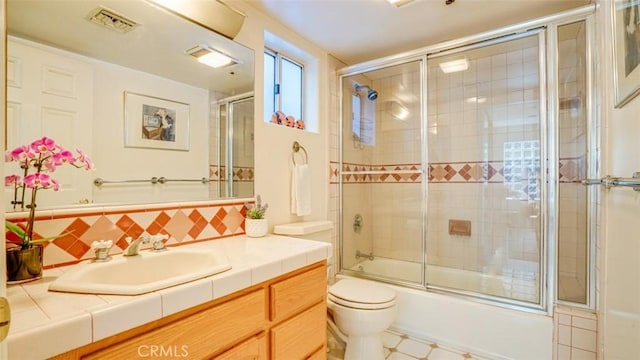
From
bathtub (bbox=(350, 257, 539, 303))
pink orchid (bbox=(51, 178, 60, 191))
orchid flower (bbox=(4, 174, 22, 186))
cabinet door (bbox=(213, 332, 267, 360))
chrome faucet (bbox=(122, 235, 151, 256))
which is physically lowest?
bathtub (bbox=(350, 257, 539, 303))

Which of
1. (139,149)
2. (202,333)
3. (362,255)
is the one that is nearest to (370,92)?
(362,255)

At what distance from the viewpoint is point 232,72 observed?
167 cm

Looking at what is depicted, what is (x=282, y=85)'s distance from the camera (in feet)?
7.41

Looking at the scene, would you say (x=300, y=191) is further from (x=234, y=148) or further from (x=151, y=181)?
(x=151, y=181)

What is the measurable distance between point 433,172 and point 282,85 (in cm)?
155

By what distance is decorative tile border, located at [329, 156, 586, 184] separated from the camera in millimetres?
2406

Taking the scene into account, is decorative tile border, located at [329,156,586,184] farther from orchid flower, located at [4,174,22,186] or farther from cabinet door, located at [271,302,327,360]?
orchid flower, located at [4,174,22,186]

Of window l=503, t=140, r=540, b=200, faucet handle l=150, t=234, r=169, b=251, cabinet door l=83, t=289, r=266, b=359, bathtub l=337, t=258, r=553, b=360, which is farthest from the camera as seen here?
window l=503, t=140, r=540, b=200

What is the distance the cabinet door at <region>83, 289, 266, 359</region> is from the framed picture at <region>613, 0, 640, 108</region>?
146cm

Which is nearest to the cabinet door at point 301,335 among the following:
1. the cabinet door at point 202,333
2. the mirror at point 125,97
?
the cabinet door at point 202,333

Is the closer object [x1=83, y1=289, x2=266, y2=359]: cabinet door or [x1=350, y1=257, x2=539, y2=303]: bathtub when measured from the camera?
[x1=83, y1=289, x2=266, y2=359]: cabinet door

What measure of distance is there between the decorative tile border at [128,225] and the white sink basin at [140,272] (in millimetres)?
84

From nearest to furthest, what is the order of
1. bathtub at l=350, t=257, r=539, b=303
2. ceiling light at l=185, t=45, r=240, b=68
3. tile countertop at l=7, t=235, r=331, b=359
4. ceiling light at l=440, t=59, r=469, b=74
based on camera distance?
tile countertop at l=7, t=235, r=331, b=359 < ceiling light at l=185, t=45, r=240, b=68 < bathtub at l=350, t=257, r=539, b=303 < ceiling light at l=440, t=59, r=469, b=74

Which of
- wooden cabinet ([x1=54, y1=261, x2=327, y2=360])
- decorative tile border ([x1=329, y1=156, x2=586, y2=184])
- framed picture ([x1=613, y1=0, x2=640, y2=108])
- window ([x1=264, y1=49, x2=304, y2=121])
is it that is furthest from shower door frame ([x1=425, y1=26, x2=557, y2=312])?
window ([x1=264, y1=49, x2=304, y2=121])
